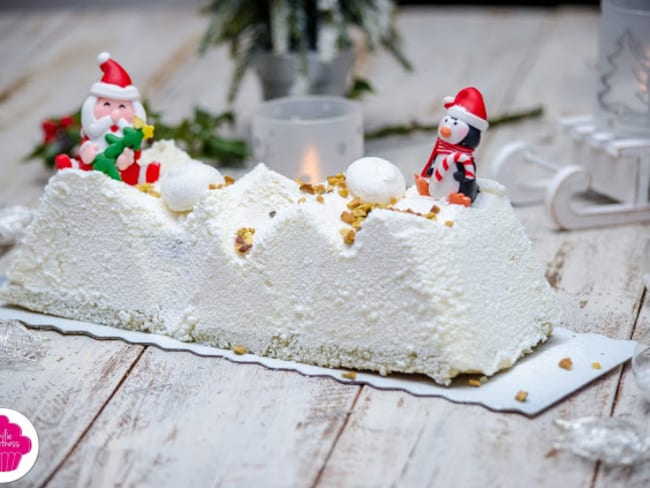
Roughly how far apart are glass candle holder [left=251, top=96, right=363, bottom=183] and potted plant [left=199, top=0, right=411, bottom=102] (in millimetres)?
192

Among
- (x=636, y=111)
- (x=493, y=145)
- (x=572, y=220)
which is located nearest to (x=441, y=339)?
(x=572, y=220)

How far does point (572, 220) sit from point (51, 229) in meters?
0.87

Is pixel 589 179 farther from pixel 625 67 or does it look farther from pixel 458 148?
pixel 458 148

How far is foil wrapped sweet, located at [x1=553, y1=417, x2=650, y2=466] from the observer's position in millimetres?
1016

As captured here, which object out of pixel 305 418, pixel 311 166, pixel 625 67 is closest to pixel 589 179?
pixel 625 67

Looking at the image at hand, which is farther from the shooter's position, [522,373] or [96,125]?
[96,125]

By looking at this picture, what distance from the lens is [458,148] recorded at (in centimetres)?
118

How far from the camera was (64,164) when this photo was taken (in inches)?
53.1

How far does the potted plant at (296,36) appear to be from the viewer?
1957mm

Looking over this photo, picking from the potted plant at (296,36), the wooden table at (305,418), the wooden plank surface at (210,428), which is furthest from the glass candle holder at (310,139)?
the wooden plank surface at (210,428)

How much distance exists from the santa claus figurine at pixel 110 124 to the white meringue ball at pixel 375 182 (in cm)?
33

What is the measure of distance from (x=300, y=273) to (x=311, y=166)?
550 millimetres

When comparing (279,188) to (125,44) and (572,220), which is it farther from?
(125,44)

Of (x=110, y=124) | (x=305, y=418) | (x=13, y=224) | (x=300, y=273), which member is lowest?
(x=13, y=224)
